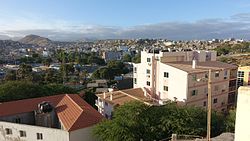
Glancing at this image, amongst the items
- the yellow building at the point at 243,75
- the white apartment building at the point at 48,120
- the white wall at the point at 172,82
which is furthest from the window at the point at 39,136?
the yellow building at the point at 243,75

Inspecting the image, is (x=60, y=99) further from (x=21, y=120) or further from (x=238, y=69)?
(x=238, y=69)

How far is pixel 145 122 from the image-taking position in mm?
24719

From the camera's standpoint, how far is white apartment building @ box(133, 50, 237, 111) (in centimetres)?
3528

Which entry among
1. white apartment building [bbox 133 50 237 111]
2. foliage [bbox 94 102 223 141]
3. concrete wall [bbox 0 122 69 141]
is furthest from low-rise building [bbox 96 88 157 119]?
concrete wall [bbox 0 122 69 141]

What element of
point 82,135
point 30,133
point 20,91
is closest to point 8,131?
point 30,133

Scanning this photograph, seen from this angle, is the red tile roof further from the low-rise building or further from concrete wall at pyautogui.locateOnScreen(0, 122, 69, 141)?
the low-rise building

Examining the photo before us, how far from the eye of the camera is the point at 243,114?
10.6 m

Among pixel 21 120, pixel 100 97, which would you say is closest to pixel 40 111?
pixel 21 120

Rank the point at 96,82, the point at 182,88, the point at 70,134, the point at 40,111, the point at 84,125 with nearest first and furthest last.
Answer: the point at 70,134 < the point at 84,125 < the point at 40,111 < the point at 182,88 < the point at 96,82

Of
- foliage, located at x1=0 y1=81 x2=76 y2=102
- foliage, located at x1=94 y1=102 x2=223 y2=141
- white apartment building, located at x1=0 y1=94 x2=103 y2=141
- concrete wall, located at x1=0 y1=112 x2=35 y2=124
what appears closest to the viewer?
foliage, located at x1=94 y1=102 x2=223 y2=141

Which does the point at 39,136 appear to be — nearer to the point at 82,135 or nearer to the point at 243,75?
the point at 82,135

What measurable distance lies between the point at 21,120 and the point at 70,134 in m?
8.34

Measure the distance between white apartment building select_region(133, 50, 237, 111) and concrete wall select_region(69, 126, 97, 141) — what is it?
12.6 metres

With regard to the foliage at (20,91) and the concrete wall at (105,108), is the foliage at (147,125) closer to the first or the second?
the concrete wall at (105,108)
